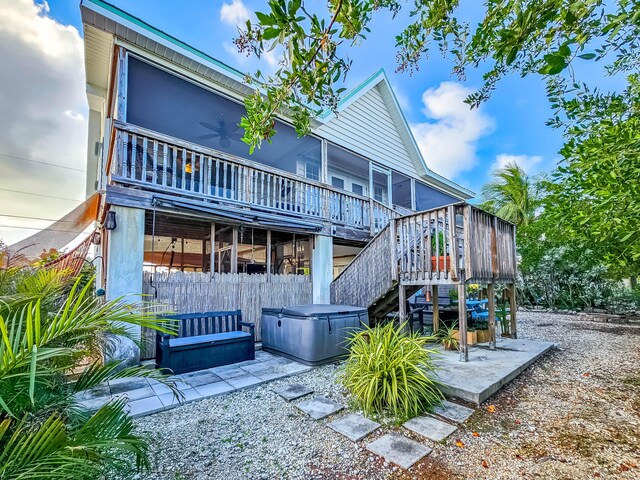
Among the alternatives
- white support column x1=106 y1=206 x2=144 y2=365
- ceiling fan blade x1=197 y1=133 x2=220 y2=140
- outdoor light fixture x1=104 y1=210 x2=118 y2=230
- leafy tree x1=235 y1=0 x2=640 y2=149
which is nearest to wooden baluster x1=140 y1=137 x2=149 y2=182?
white support column x1=106 y1=206 x2=144 y2=365

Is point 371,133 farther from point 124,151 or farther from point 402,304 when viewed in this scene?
point 124,151

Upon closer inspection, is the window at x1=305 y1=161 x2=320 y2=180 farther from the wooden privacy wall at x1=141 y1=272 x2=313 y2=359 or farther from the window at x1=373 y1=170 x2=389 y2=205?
the wooden privacy wall at x1=141 y1=272 x2=313 y2=359

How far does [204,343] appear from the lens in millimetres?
4879

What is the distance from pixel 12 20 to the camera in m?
5.95

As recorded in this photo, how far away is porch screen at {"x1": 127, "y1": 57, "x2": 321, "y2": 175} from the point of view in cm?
634

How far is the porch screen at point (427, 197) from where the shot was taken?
13.5 meters

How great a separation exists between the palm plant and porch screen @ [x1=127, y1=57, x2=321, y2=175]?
520cm

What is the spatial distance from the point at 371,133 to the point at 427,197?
4.62m

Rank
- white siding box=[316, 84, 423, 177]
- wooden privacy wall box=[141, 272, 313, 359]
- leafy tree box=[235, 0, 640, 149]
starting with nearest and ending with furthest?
leafy tree box=[235, 0, 640, 149] → wooden privacy wall box=[141, 272, 313, 359] → white siding box=[316, 84, 423, 177]

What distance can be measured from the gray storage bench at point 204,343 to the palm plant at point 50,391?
217cm

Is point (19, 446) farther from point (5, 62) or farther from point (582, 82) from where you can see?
point (5, 62)

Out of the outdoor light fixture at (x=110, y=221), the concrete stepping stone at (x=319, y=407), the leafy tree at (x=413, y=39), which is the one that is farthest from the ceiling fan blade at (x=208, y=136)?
the concrete stepping stone at (x=319, y=407)

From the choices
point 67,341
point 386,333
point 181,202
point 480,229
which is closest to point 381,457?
point 386,333

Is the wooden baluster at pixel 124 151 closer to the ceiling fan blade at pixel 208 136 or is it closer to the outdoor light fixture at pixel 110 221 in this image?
the outdoor light fixture at pixel 110 221
